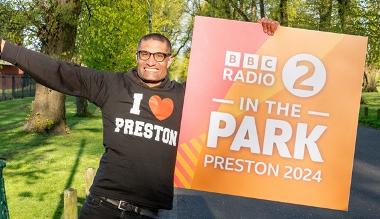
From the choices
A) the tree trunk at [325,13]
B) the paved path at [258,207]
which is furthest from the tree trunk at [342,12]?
the paved path at [258,207]

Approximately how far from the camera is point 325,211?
880 centimetres

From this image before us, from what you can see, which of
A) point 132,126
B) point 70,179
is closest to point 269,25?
point 132,126

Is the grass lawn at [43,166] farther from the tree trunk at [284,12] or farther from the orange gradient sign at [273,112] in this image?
the tree trunk at [284,12]

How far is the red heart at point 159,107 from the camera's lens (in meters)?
3.41

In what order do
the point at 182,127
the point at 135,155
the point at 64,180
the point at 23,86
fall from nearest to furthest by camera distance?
the point at 135,155
the point at 182,127
the point at 64,180
the point at 23,86

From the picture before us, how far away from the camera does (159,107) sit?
3.42 metres

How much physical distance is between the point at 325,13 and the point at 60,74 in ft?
Result: 89.4

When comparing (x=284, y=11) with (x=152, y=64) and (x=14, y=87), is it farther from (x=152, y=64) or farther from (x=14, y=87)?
(x=152, y=64)

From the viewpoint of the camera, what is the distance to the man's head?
3.43m

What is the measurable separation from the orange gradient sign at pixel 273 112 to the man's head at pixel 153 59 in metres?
0.58

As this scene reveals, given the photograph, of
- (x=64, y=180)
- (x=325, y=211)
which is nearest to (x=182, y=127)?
(x=325, y=211)

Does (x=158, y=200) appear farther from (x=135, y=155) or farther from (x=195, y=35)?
(x=195, y=35)

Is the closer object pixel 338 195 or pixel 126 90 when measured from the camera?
pixel 126 90

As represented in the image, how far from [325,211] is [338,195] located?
500 cm
